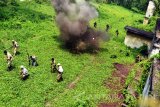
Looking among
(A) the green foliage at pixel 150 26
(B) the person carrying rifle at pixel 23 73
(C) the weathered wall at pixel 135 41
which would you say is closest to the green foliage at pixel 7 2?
(C) the weathered wall at pixel 135 41

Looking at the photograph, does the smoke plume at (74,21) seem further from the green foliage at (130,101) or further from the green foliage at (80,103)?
the green foliage at (80,103)

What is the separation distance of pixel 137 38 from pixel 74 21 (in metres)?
10.4

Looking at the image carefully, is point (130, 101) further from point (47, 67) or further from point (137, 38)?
point (137, 38)

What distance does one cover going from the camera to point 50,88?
977 inches

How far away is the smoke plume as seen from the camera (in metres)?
33.0

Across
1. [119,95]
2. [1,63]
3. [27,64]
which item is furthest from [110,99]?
[1,63]

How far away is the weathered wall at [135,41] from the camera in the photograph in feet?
128

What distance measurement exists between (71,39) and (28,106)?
13.1 metres

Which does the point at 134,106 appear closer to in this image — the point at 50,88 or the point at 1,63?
the point at 50,88

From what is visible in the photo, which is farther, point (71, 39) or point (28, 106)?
point (71, 39)

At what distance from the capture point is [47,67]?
93.8 feet

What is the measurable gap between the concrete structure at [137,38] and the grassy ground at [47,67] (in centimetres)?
124

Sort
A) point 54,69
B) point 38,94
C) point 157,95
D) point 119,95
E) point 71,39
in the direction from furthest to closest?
point 71,39 < point 54,69 < point 119,95 < point 38,94 < point 157,95

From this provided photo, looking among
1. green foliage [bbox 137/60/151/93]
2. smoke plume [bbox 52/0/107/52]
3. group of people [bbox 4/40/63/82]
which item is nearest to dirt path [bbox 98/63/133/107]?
green foliage [bbox 137/60/151/93]
